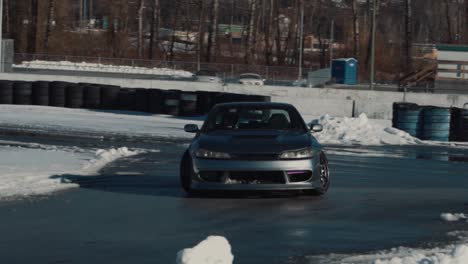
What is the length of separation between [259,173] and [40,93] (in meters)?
25.1

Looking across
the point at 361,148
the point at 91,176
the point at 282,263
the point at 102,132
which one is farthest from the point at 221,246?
the point at 102,132

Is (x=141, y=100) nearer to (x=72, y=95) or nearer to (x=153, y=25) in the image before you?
(x=72, y=95)

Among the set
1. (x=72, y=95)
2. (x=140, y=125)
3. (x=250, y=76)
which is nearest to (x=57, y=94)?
(x=72, y=95)

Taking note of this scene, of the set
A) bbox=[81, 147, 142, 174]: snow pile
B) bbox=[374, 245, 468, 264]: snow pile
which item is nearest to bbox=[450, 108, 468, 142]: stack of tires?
bbox=[81, 147, 142, 174]: snow pile

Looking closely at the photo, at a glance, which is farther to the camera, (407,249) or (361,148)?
(361,148)

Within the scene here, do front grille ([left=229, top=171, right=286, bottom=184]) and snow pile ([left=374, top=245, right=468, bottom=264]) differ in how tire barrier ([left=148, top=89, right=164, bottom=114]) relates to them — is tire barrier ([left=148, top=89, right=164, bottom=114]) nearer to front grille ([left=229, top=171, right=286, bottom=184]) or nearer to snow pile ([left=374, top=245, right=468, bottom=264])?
front grille ([left=229, top=171, right=286, bottom=184])

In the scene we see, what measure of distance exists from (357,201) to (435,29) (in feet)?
348

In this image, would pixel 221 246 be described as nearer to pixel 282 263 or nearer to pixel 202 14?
pixel 282 263

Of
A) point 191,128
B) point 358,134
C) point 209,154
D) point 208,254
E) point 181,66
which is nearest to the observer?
point 208,254

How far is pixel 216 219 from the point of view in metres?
11.5

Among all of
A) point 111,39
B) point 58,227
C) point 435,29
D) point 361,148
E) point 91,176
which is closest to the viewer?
point 58,227

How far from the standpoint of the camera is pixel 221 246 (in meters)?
8.32

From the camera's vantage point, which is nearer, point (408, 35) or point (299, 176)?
point (299, 176)

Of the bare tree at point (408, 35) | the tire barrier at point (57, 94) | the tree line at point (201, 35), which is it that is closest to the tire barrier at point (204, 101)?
the tire barrier at point (57, 94)
